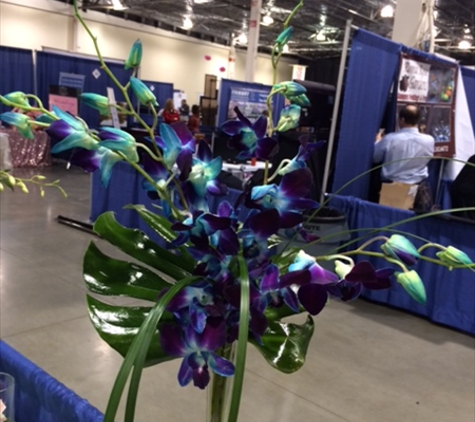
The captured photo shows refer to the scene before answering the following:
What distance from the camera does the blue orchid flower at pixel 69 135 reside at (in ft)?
1.92

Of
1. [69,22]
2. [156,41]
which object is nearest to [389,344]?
[69,22]

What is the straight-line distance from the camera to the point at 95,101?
673mm

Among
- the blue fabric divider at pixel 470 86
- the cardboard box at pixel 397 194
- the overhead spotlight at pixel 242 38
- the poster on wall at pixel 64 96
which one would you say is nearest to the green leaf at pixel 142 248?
the cardboard box at pixel 397 194

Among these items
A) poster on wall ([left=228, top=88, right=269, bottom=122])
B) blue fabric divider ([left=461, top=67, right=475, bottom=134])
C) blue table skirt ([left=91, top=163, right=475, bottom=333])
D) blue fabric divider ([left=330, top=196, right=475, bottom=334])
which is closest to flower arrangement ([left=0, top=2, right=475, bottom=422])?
blue table skirt ([left=91, top=163, right=475, bottom=333])

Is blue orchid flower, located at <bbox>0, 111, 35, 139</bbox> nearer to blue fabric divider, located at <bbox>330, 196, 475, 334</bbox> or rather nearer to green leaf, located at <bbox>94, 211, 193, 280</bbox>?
green leaf, located at <bbox>94, 211, 193, 280</bbox>

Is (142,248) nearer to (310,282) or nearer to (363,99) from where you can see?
(310,282)

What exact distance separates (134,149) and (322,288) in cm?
25

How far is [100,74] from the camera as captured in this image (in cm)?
1062

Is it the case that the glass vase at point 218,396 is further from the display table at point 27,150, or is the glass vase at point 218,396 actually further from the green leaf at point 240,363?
the display table at point 27,150

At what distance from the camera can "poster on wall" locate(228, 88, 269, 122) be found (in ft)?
29.0

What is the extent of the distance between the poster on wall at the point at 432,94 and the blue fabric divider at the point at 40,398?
387 centimetres

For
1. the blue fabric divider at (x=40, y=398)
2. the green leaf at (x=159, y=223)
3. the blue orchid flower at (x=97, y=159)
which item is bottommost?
the blue fabric divider at (x=40, y=398)

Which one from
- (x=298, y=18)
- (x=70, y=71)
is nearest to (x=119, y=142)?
(x=70, y=71)

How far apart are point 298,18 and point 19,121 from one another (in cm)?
1380
